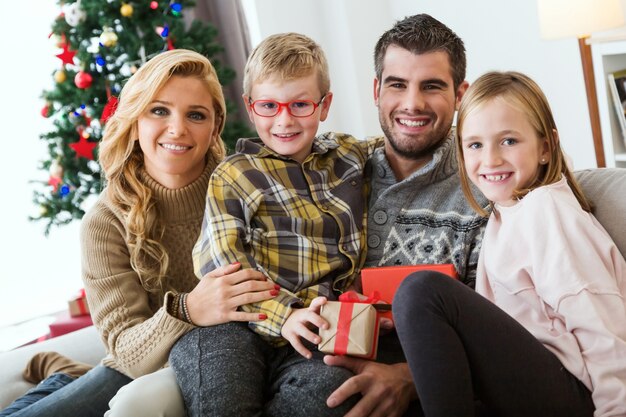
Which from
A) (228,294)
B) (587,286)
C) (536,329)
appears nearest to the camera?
(587,286)

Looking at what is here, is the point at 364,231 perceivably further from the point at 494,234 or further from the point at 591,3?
the point at 591,3

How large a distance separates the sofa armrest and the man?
124 cm

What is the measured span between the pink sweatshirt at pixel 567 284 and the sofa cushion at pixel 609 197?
0.05 m

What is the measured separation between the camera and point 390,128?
83.7 inches

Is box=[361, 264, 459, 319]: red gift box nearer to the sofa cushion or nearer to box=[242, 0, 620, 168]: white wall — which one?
the sofa cushion

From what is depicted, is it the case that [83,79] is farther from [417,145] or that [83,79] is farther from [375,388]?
[375,388]

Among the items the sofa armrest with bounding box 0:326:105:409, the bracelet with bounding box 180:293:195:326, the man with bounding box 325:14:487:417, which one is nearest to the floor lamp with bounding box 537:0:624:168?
the man with bounding box 325:14:487:417

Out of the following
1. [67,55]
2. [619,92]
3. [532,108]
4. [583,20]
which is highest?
[67,55]

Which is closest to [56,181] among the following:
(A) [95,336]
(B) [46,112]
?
(B) [46,112]

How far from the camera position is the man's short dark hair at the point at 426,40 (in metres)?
2.06

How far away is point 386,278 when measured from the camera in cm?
187

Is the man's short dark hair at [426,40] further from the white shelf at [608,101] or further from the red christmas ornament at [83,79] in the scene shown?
the red christmas ornament at [83,79]

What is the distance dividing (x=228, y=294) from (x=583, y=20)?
2.14m

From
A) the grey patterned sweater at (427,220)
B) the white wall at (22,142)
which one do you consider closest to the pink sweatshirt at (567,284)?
the grey patterned sweater at (427,220)
